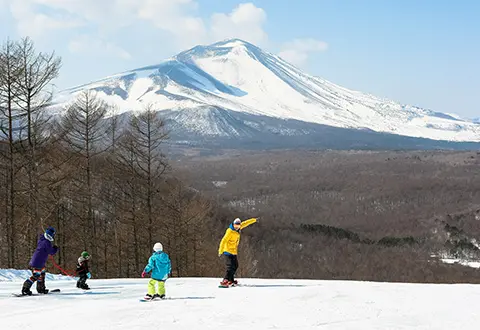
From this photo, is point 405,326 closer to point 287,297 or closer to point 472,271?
point 287,297

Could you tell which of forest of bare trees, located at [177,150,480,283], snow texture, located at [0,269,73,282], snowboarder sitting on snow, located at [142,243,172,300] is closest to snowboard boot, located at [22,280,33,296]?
snowboarder sitting on snow, located at [142,243,172,300]

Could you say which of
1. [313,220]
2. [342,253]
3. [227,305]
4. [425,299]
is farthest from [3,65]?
[313,220]

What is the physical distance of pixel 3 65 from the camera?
62.9ft

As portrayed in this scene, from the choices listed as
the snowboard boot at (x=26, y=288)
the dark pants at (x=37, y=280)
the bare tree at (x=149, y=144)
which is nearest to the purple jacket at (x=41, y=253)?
the dark pants at (x=37, y=280)

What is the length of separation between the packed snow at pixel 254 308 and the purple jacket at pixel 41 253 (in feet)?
2.46

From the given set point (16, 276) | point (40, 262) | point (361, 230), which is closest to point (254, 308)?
point (40, 262)

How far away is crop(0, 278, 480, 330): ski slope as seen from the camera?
876 centimetres

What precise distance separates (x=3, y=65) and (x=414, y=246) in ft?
382

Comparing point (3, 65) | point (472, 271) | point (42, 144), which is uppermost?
point (3, 65)

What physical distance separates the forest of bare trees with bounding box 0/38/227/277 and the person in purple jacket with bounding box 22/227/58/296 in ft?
27.4

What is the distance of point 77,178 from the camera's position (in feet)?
82.9

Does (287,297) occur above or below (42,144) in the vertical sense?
below

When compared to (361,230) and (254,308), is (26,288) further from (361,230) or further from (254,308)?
(361,230)

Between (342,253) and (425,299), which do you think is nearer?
(425,299)
